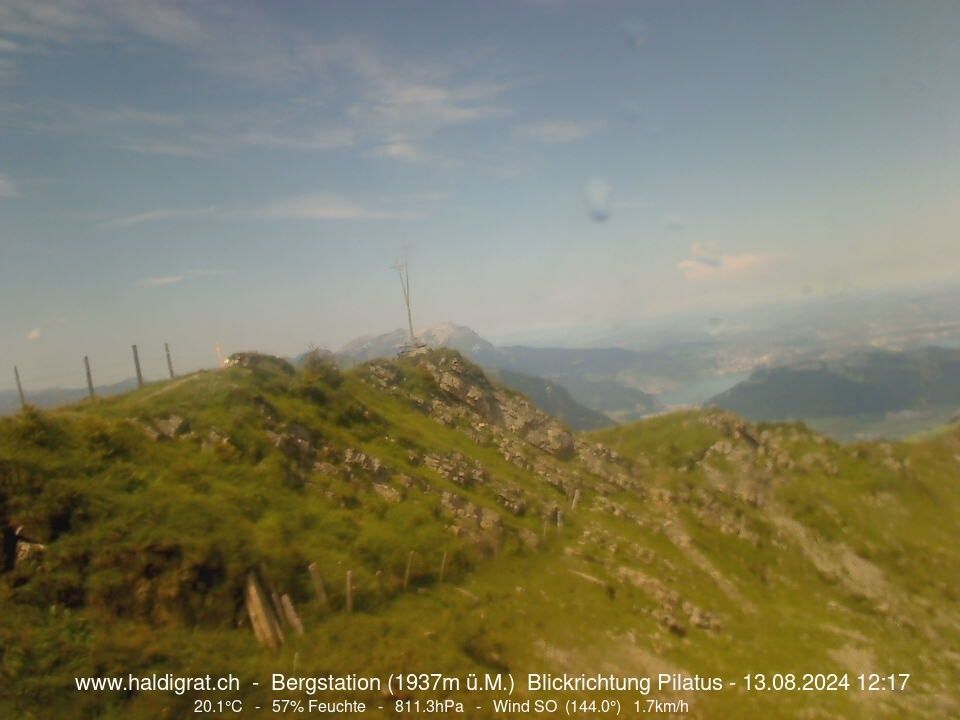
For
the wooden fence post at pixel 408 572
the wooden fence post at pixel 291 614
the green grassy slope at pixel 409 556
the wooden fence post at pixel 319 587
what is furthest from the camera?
the wooden fence post at pixel 408 572

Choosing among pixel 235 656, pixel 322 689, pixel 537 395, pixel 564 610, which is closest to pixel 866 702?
pixel 564 610

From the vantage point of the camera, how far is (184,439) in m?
22.6

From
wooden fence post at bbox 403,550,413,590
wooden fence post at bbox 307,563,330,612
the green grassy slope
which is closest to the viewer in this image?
the green grassy slope

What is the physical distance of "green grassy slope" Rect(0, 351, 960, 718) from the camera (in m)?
15.7

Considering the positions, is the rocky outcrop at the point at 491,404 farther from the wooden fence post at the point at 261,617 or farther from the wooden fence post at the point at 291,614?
the wooden fence post at the point at 261,617

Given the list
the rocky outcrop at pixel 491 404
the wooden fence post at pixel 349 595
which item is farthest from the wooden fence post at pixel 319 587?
the rocky outcrop at pixel 491 404

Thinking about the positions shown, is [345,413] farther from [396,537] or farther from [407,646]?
[407,646]

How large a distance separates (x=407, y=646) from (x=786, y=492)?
46.9 metres

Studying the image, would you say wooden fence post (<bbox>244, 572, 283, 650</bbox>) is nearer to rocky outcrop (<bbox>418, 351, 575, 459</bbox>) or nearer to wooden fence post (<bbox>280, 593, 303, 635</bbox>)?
wooden fence post (<bbox>280, 593, 303, 635</bbox>)

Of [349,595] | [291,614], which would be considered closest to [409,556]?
[349,595]

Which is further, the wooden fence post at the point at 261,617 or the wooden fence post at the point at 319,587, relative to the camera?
the wooden fence post at the point at 319,587

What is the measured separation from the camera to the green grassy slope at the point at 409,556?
15.7 meters

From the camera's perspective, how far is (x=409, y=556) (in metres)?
22.7

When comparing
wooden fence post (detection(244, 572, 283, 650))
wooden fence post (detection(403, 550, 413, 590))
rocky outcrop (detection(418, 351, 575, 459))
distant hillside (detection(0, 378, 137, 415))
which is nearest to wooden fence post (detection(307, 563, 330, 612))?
wooden fence post (detection(244, 572, 283, 650))
